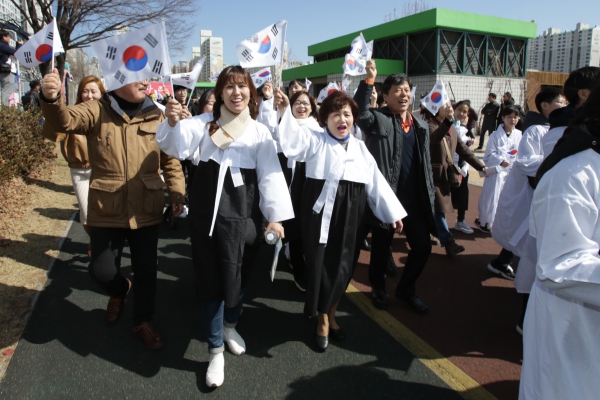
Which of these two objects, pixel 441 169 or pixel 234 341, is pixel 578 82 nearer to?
pixel 441 169

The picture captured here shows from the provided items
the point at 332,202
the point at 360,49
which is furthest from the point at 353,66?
the point at 332,202

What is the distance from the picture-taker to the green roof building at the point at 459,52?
68.4 ft

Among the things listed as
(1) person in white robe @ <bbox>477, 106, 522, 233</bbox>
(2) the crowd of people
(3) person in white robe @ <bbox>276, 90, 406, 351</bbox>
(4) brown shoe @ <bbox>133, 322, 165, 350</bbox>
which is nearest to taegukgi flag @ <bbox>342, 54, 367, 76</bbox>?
(2) the crowd of people

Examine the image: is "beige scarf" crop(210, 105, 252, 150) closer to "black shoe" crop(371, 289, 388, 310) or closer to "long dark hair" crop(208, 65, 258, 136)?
"long dark hair" crop(208, 65, 258, 136)

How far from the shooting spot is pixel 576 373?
1699 mm

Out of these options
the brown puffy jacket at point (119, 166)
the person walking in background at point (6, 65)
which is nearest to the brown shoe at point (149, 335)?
the brown puffy jacket at point (119, 166)

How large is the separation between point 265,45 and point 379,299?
248 centimetres

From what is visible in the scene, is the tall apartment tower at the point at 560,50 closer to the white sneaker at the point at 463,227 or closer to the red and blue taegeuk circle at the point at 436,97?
the white sneaker at the point at 463,227

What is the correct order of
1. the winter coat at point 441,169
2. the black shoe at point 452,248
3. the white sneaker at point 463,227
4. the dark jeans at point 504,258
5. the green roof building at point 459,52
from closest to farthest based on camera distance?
1. the dark jeans at point 504,258
2. the winter coat at point 441,169
3. the black shoe at point 452,248
4. the white sneaker at point 463,227
5. the green roof building at point 459,52

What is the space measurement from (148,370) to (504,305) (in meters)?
3.13

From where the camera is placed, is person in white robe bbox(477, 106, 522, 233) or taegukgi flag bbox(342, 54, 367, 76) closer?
taegukgi flag bbox(342, 54, 367, 76)

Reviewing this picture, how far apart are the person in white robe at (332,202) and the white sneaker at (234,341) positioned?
20.8 inches

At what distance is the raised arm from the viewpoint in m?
2.61

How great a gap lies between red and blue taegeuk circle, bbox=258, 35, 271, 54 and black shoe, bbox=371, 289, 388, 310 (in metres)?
2.37
